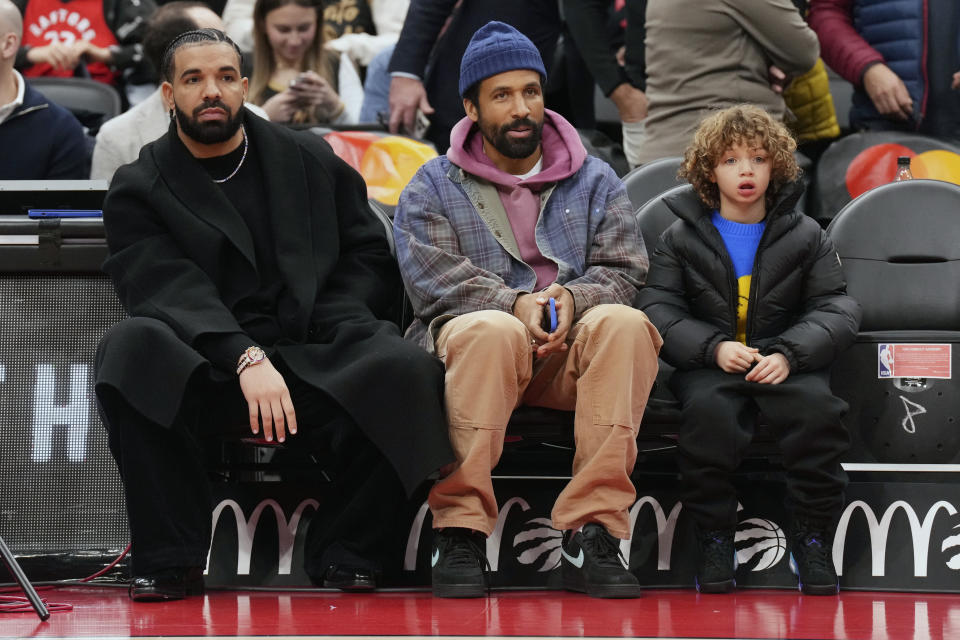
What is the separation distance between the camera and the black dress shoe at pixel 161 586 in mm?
3736

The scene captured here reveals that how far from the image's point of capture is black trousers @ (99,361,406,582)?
12.3 feet

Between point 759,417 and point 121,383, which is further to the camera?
point 759,417

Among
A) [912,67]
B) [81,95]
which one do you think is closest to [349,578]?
[912,67]

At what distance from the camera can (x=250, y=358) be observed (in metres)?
3.81

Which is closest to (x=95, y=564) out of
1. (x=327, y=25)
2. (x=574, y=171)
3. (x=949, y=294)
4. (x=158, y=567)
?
(x=158, y=567)

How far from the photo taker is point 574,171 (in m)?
4.33

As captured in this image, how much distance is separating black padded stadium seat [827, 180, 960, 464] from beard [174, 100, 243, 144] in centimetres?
188

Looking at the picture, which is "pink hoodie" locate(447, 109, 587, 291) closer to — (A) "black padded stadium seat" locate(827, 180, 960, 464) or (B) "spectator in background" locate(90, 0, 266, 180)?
(A) "black padded stadium seat" locate(827, 180, 960, 464)

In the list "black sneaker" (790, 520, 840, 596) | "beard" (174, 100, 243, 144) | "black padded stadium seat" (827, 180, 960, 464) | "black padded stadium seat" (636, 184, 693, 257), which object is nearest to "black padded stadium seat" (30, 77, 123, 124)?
"beard" (174, 100, 243, 144)

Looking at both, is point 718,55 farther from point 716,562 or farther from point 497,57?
point 716,562

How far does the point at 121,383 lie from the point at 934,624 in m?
2.10

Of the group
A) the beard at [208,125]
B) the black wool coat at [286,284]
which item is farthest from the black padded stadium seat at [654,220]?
the beard at [208,125]

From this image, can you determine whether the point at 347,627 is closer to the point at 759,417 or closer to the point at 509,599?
the point at 509,599

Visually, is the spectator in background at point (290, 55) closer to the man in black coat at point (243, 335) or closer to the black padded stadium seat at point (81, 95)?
the black padded stadium seat at point (81, 95)
